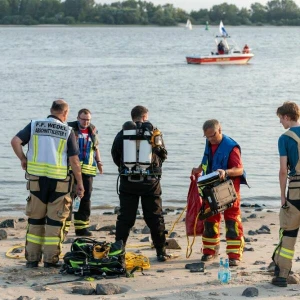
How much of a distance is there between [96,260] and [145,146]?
1.42 m

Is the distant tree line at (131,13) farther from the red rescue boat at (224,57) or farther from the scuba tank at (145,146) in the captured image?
the scuba tank at (145,146)

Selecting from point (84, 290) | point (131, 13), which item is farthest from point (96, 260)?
point (131, 13)

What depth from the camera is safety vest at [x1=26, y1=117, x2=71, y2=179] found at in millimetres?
10516

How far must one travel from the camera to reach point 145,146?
35.4 feet

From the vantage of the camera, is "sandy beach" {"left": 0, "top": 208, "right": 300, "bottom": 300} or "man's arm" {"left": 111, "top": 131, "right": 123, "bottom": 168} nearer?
"sandy beach" {"left": 0, "top": 208, "right": 300, "bottom": 300}

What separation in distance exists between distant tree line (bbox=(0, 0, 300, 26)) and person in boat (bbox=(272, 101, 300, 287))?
171235 millimetres

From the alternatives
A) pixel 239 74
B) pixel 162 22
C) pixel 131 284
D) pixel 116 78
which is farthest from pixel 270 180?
pixel 162 22

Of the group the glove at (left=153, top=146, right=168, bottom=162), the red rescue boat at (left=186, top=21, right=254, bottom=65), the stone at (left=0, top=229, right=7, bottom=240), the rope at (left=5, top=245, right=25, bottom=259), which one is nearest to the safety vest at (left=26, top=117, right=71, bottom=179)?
the glove at (left=153, top=146, right=168, bottom=162)

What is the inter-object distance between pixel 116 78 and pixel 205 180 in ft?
151

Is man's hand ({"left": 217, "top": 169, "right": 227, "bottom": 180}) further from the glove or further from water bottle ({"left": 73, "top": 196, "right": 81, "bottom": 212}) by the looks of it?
water bottle ({"left": 73, "top": 196, "right": 81, "bottom": 212})

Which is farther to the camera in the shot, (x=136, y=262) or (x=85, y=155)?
(x=85, y=155)

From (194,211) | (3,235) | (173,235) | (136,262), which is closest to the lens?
(136,262)

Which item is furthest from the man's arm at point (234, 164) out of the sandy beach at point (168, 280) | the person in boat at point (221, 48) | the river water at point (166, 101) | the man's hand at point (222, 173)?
the person in boat at point (221, 48)

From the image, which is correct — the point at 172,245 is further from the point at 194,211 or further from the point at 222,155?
the point at 222,155
